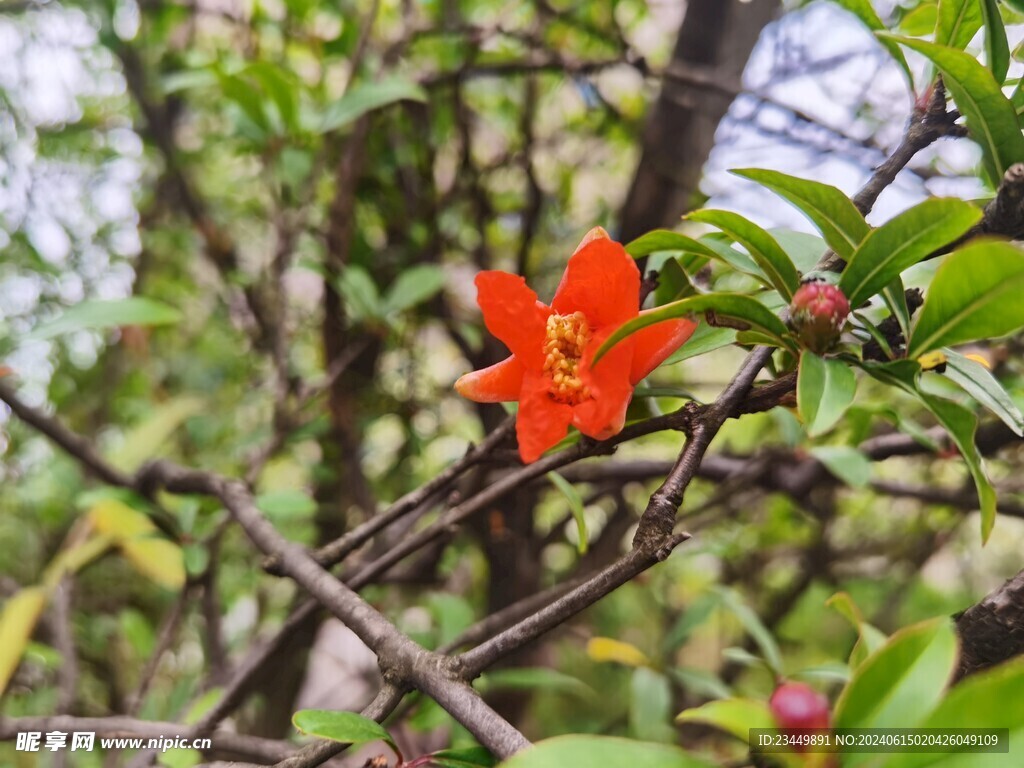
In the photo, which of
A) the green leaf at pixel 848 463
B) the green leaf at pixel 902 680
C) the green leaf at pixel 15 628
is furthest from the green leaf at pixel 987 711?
the green leaf at pixel 15 628

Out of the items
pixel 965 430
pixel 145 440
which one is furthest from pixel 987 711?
pixel 145 440

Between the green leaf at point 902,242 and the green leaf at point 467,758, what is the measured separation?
293 mm

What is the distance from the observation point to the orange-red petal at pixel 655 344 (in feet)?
1.30

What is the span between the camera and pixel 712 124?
3.80ft

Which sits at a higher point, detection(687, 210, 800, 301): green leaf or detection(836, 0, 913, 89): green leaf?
detection(836, 0, 913, 89): green leaf

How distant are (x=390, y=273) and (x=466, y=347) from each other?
0.20m

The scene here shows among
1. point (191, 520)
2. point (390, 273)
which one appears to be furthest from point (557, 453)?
point (390, 273)

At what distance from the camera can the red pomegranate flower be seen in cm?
39

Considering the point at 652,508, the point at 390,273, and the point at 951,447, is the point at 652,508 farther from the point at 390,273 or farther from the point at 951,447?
the point at 390,273

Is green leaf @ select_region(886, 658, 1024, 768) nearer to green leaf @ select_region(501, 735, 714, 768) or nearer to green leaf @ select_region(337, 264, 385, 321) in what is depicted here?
green leaf @ select_region(501, 735, 714, 768)

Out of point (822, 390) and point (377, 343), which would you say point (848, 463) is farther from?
point (377, 343)

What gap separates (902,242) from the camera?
334 mm

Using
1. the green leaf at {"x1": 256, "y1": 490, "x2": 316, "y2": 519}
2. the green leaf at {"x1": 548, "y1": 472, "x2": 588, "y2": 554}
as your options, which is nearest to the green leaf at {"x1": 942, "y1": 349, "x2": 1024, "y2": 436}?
the green leaf at {"x1": 548, "y1": 472, "x2": 588, "y2": 554}

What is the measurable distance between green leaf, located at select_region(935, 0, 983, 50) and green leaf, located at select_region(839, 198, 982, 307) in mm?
152
